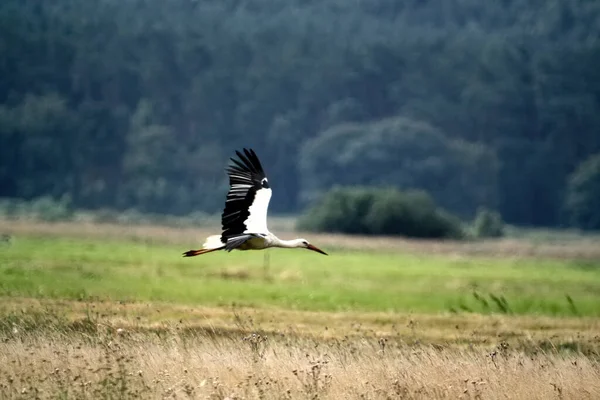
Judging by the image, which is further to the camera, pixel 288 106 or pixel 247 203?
pixel 288 106

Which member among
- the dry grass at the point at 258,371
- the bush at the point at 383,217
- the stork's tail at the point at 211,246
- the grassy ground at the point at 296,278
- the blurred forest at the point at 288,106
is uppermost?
the blurred forest at the point at 288,106

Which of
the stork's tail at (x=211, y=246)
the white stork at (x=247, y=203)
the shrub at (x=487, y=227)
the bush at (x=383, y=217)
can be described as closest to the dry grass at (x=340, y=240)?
the bush at (x=383, y=217)

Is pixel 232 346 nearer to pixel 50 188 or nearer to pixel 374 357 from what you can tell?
pixel 374 357

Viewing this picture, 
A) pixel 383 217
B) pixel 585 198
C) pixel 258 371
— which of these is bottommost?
pixel 258 371

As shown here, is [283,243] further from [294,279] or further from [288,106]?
[288,106]

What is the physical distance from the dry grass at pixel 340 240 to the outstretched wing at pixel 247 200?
22069 mm

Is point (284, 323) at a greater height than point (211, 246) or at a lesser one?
lesser

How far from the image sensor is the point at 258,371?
1338cm

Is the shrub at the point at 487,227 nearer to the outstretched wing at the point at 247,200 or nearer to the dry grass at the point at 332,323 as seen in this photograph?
the dry grass at the point at 332,323

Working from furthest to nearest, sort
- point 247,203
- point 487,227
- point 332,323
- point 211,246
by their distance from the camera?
point 487,227
point 332,323
point 211,246
point 247,203

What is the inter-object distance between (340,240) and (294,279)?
1646 cm

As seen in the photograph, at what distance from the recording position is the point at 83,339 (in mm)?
14844

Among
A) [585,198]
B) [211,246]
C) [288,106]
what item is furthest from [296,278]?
[288,106]

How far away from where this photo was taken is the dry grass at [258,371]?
1255 centimetres
